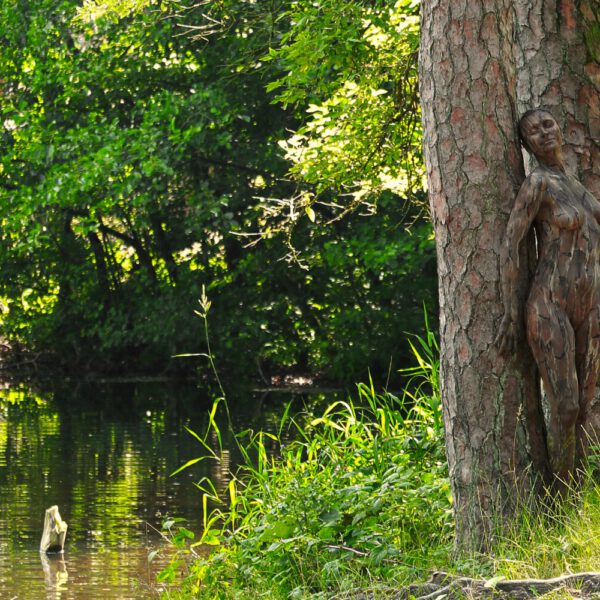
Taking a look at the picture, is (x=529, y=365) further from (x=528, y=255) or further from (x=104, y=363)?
(x=104, y=363)

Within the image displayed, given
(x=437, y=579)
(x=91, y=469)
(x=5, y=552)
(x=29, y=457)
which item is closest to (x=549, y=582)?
(x=437, y=579)

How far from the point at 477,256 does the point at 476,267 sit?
0.06 meters

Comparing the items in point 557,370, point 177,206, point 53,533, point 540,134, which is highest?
point 540,134

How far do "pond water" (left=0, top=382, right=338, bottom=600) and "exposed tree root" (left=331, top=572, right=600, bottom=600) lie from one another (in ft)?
11.1

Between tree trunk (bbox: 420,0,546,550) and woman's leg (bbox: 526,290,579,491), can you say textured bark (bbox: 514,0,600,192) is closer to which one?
tree trunk (bbox: 420,0,546,550)

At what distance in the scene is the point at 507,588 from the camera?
16.2 feet

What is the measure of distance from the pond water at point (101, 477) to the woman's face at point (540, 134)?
369 centimetres

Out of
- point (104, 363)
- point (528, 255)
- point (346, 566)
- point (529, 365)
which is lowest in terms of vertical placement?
point (104, 363)

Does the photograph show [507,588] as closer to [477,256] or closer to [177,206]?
[477,256]

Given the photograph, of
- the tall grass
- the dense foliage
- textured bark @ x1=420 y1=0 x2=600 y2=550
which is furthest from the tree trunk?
the dense foliage

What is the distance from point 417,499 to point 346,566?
2.71 ft

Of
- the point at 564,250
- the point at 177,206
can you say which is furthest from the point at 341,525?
the point at 177,206

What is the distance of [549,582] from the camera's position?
4.89 metres

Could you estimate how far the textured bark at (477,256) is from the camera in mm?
6129
